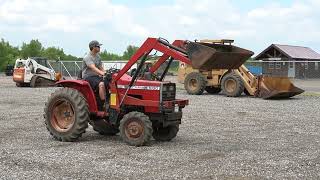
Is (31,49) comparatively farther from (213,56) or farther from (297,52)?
(213,56)

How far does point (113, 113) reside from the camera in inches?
404

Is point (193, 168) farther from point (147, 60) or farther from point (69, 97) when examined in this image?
point (69, 97)

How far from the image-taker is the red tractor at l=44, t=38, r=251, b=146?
954 cm

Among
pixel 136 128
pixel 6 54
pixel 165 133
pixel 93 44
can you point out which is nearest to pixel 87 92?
pixel 93 44

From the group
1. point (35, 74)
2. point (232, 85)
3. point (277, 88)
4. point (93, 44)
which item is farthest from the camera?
point (35, 74)

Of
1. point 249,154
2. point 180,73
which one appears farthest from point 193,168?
point 180,73

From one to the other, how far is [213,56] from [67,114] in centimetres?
332

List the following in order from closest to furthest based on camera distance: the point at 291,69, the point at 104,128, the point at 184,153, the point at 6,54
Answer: the point at 184,153, the point at 104,128, the point at 291,69, the point at 6,54

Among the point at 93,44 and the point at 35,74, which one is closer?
the point at 93,44

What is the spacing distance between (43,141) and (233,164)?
13.3 ft

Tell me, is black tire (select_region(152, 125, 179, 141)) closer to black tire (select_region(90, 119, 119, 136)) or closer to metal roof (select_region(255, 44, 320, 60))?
black tire (select_region(90, 119, 119, 136))

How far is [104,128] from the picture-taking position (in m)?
11.1

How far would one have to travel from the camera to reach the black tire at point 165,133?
10500 millimetres

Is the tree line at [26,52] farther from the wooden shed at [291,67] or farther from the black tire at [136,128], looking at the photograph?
the black tire at [136,128]
